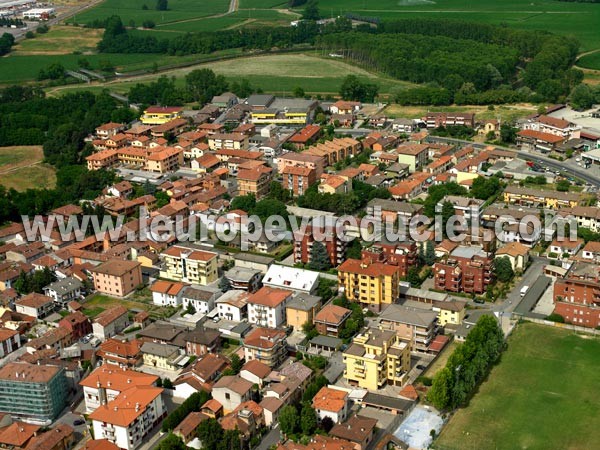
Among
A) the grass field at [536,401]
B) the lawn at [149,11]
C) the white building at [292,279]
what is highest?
the lawn at [149,11]

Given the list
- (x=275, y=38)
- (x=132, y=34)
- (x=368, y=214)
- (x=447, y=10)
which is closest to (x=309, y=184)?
(x=368, y=214)

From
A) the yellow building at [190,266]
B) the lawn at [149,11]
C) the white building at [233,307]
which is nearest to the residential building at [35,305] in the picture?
the yellow building at [190,266]

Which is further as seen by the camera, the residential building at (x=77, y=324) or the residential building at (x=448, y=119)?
the residential building at (x=448, y=119)

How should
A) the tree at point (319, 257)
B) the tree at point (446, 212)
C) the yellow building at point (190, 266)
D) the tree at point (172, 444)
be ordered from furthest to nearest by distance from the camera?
1. the tree at point (446, 212)
2. the tree at point (319, 257)
3. the yellow building at point (190, 266)
4. the tree at point (172, 444)

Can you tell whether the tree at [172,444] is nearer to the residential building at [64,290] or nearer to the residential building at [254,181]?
the residential building at [64,290]

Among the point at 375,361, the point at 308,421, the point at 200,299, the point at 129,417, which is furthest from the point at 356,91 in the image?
the point at 129,417

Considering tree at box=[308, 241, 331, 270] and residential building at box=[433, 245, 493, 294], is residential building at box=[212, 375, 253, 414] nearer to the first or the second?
tree at box=[308, 241, 331, 270]

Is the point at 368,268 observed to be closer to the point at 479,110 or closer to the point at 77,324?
the point at 77,324
